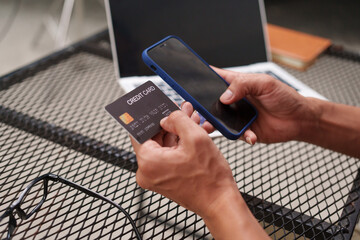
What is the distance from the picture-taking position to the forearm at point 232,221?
44cm

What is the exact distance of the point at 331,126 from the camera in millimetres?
758

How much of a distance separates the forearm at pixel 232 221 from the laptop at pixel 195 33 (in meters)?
0.40

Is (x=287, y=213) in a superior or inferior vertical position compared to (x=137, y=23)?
inferior

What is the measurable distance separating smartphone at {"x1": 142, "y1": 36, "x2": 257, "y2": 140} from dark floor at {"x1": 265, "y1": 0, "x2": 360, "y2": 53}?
196 cm

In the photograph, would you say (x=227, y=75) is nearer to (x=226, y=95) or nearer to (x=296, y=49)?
(x=226, y=95)

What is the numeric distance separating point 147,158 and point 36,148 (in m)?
0.31

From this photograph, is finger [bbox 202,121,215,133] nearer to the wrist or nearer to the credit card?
the credit card

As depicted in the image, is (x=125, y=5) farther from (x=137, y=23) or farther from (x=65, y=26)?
(x=65, y=26)

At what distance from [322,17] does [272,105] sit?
93.1 inches

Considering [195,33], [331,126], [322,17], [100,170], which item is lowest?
[322,17]

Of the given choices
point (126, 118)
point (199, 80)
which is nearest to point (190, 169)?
point (126, 118)

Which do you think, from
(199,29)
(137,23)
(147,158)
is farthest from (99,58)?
(147,158)

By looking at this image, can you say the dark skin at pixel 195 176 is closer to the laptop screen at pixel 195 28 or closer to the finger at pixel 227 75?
the finger at pixel 227 75

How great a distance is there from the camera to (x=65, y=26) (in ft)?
6.49
